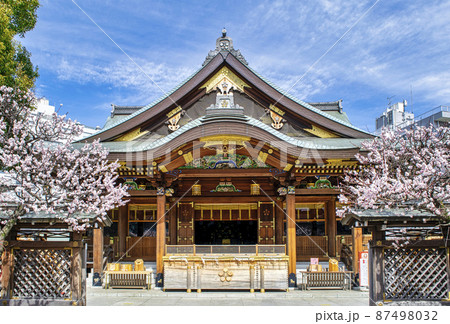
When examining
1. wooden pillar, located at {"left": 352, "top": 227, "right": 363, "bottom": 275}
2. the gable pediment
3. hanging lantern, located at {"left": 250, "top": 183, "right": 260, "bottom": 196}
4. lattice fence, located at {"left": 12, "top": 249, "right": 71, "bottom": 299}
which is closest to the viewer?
lattice fence, located at {"left": 12, "top": 249, "right": 71, "bottom": 299}

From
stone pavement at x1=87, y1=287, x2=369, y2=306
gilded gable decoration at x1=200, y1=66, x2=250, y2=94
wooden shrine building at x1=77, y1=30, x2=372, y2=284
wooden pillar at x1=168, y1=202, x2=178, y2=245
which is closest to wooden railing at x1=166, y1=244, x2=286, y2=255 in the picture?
wooden shrine building at x1=77, y1=30, x2=372, y2=284

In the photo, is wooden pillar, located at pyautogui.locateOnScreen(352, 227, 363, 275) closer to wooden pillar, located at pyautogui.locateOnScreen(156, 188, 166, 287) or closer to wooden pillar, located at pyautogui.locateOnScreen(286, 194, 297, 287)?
wooden pillar, located at pyautogui.locateOnScreen(286, 194, 297, 287)

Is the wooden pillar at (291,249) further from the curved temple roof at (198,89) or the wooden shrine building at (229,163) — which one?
the curved temple roof at (198,89)

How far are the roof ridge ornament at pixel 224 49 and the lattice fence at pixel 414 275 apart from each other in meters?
10.7

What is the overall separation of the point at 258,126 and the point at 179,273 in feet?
18.8

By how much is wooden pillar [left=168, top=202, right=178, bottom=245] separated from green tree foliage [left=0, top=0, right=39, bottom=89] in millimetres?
7764

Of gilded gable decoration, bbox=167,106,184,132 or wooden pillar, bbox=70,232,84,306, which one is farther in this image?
gilded gable decoration, bbox=167,106,184,132

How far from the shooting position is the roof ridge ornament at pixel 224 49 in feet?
54.6

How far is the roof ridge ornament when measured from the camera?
16.6 m

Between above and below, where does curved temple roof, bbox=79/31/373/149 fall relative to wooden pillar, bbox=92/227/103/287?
above

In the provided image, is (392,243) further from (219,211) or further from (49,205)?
(219,211)

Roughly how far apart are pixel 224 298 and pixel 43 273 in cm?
611
